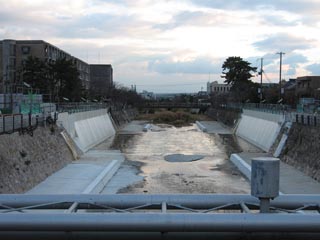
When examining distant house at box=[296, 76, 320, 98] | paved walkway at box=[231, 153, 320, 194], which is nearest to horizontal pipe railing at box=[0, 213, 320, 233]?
paved walkway at box=[231, 153, 320, 194]

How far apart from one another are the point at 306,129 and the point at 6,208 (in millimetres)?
33325

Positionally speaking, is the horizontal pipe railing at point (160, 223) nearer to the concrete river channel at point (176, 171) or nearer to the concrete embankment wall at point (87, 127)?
the concrete river channel at point (176, 171)

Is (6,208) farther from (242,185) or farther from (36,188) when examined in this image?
(242,185)

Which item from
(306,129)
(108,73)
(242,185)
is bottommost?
(242,185)

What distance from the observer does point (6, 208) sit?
5602 millimetres

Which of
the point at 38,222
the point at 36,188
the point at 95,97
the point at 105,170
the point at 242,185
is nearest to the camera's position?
the point at 38,222

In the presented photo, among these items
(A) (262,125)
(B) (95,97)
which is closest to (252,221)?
(A) (262,125)

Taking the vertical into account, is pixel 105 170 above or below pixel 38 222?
below

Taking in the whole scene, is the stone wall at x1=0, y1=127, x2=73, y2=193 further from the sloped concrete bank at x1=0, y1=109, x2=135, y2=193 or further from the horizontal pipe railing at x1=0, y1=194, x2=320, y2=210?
the horizontal pipe railing at x1=0, y1=194, x2=320, y2=210

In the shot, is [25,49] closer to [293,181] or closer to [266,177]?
[293,181]

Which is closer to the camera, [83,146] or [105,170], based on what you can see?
[105,170]

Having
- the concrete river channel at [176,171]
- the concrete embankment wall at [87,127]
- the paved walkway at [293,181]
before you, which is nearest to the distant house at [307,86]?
the concrete river channel at [176,171]

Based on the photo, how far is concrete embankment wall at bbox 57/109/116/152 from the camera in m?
43.8

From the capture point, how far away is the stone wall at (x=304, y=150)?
3016 centimetres
